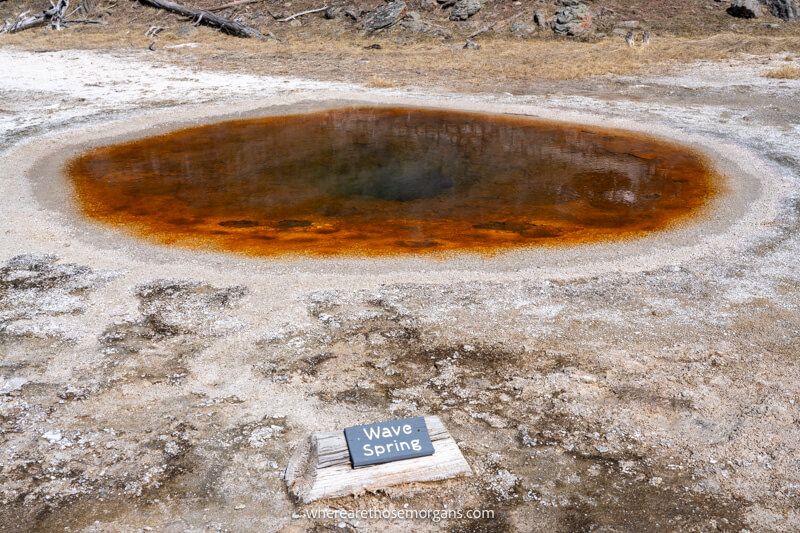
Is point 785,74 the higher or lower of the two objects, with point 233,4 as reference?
lower

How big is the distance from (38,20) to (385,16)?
11771mm

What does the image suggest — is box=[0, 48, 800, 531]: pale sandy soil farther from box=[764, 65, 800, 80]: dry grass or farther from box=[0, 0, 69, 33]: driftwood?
box=[0, 0, 69, 33]: driftwood

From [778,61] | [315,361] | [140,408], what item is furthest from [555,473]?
[778,61]

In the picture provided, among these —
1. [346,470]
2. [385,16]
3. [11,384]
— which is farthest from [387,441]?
[385,16]

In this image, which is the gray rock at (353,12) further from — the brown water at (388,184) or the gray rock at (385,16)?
the brown water at (388,184)

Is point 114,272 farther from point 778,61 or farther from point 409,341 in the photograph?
point 778,61

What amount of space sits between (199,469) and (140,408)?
74 cm

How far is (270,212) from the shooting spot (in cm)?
781

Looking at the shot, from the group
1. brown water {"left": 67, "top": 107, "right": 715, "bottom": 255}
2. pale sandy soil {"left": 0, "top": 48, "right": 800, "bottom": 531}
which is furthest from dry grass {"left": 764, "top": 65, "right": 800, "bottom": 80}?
pale sandy soil {"left": 0, "top": 48, "right": 800, "bottom": 531}

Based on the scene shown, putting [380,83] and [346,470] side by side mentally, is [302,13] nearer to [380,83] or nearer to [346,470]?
[380,83]

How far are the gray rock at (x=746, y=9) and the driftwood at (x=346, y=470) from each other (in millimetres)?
19173

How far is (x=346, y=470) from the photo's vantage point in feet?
11.9

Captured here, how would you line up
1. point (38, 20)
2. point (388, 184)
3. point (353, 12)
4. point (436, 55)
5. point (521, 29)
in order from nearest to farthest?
1. point (388, 184)
2. point (436, 55)
3. point (521, 29)
4. point (353, 12)
5. point (38, 20)

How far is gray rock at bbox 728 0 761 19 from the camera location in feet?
62.8
